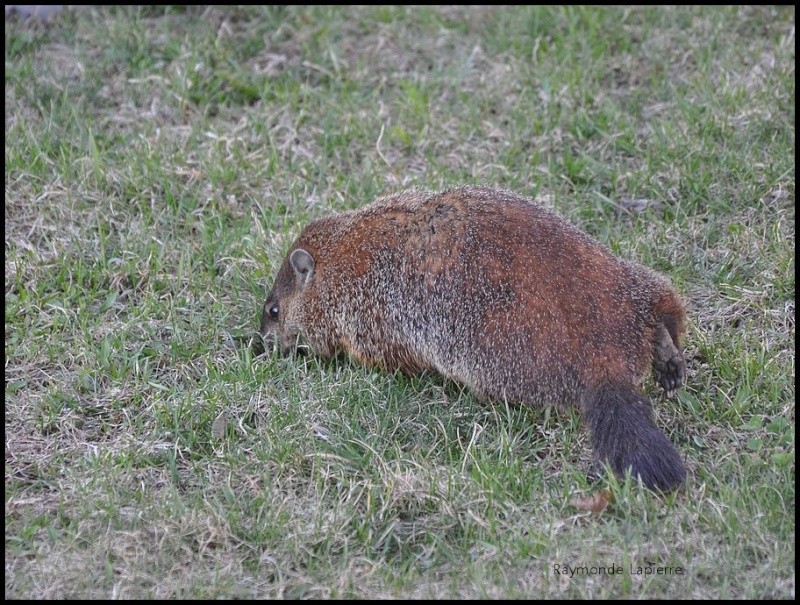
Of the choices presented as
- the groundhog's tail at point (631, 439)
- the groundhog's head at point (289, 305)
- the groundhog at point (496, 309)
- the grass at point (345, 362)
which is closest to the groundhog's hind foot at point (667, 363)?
the groundhog at point (496, 309)

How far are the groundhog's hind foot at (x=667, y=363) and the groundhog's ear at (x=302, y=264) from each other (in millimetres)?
2017

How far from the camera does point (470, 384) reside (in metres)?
5.30

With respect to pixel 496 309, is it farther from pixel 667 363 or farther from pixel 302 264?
pixel 302 264

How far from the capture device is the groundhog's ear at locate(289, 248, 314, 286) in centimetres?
590

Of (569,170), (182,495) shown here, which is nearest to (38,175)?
(182,495)

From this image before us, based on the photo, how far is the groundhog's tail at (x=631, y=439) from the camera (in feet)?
14.8

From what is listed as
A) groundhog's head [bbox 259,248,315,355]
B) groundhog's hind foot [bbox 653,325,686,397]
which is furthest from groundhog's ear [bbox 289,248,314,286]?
groundhog's hind foot [bbox 653,325,686,397]

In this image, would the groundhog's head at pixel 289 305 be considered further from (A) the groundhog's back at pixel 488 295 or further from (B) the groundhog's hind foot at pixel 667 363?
(B) the groundhog's hind foot at pixel 667 363

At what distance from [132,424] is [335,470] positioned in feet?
3.82

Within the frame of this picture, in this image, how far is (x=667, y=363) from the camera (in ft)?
16.7

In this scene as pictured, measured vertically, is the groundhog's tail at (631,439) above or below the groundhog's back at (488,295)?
below

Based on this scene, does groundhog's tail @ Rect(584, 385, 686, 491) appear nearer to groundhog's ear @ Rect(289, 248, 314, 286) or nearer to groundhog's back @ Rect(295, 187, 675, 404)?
groundhog's back @ Rect(295, 187, 675, 404)

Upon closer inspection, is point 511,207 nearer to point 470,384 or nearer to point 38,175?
point 470,384

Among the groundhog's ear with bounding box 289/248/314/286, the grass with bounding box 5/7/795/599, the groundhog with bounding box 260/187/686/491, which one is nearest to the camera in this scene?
→ the grass with bounding box 5/7/795/599
